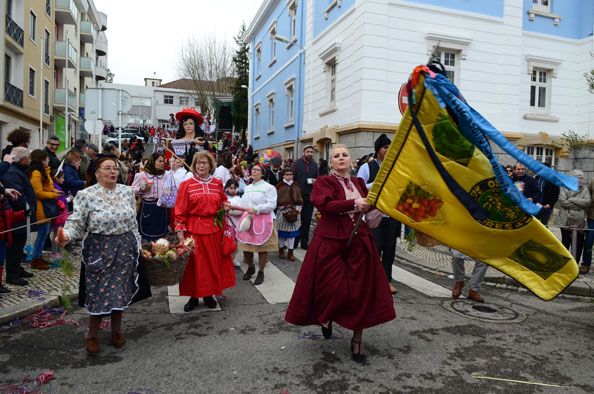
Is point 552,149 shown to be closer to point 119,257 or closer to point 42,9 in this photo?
point 119,257

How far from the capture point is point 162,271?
4.23 meters

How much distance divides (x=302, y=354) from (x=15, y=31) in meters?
24.2

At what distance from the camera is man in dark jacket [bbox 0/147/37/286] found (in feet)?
18.7

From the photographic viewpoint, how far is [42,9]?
25.7 m

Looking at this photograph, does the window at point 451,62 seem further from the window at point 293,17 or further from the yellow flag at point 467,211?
the yellow flag at point 467,211

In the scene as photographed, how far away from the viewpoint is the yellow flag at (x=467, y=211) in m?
3.00

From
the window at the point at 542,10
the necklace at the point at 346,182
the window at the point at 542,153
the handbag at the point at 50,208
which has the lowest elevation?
the handbag at the point at 50,208

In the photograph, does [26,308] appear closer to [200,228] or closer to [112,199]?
[112,199]

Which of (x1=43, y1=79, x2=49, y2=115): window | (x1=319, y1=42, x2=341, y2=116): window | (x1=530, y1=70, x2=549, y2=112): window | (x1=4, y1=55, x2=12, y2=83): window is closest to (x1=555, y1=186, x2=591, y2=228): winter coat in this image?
(x1=319, y1=42, x2=341, y2=116): window

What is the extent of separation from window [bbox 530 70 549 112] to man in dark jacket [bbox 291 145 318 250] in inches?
456

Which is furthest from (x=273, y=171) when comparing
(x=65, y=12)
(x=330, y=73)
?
(x=65, y=12)

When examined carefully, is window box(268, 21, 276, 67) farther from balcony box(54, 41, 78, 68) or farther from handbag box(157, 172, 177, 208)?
handbag box(157, 172, 177, 208)

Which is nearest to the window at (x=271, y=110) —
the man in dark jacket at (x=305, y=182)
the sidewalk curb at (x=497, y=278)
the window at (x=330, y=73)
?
the window at (x=330, y=73)

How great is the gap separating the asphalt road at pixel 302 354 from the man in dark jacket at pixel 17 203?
1.46 m
